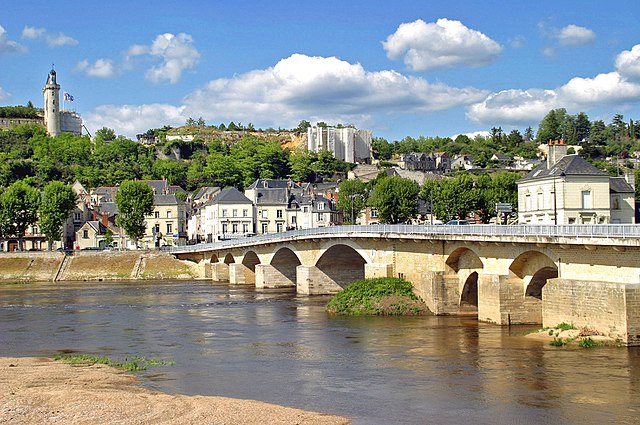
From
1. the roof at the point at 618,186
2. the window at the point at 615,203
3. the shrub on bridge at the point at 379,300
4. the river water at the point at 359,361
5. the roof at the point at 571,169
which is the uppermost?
the roof at the point at 571,169

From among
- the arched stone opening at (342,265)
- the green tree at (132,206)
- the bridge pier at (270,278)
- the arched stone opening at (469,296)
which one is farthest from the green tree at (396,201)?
the arched stone opening at (469,296)

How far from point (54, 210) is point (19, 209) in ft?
17.6

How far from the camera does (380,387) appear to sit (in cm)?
2669

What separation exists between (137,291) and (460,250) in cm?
3622

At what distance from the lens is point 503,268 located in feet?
132

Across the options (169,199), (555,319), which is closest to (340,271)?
(555,319)

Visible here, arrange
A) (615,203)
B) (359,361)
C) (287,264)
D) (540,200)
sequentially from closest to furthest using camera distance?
1. (359,361)
2. (540,200)
3. (615,203)
4. (287,264)

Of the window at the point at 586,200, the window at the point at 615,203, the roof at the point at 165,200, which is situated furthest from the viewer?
the roof at the point at 165,200

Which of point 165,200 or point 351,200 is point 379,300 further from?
point 165,200

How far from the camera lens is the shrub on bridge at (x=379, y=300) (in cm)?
4678

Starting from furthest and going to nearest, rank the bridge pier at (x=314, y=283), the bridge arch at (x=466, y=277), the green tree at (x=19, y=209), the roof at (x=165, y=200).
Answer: the roof at (x=165, y=200), the green tree at (x=19, y=209), the bridge pier at (x=314, y=283), the bridge arch at (x=466, y=277)

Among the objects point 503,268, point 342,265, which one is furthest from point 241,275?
point 503,268

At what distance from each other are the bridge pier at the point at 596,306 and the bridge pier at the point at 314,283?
31.0 meters

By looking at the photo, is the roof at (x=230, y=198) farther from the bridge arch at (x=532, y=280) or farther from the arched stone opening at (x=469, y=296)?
the bridge arch at (x=532, y=280)
